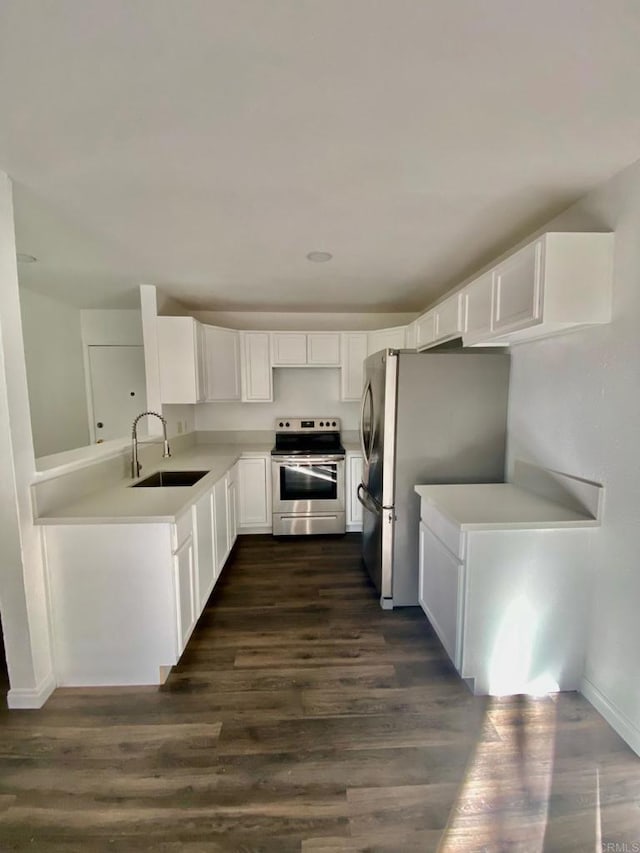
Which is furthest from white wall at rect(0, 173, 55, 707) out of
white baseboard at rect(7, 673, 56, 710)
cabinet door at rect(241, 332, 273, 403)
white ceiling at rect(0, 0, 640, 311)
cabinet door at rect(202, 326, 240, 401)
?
cabinet door at rect(241, 332, 273, 403)

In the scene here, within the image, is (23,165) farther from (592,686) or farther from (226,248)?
(592,686)

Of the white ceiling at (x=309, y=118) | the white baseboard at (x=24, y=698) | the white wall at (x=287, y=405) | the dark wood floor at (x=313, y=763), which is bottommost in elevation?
the dark wood floor at (x=313, y=763)

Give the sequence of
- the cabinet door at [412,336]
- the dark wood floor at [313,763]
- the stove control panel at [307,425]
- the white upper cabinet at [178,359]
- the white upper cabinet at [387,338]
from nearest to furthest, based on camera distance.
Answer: the dark wood floor at [313,763] < the white upper cabinet at [178,359] < the cabinet door at [412,336] < the white upper cabinet at [387,338] < the stove control panel at [307,425]

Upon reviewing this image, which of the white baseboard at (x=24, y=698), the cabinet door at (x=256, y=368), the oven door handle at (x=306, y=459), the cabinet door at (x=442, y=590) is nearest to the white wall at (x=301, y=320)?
the cabinet door at (x=256, y=368)

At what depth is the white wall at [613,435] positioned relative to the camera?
1442 mm

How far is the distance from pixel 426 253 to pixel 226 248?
4.17ft

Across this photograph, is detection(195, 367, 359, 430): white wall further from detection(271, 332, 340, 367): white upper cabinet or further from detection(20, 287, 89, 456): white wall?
detection(20, 287, 89, 456): white wall

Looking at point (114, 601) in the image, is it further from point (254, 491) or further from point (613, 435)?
point (613, 435)

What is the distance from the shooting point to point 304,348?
3.68 meters

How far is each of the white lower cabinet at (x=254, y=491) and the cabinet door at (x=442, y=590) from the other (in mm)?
1760

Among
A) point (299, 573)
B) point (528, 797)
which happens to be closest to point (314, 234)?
point (299, 573)

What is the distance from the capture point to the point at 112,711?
165 centimetres

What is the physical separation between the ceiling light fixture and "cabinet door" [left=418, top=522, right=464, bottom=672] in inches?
71.9

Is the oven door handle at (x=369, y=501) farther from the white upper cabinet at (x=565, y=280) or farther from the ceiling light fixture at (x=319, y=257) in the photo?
the ceiling light fixture at (x=319, y=257)
